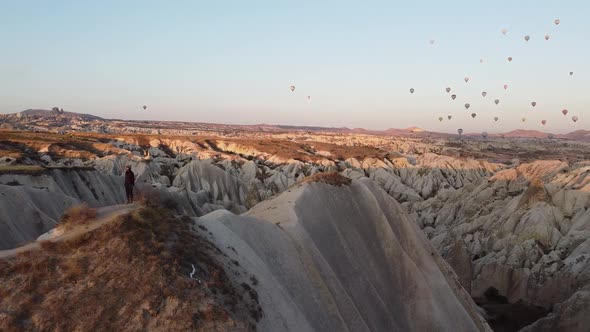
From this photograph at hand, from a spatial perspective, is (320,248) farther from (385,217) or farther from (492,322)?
(492,322)

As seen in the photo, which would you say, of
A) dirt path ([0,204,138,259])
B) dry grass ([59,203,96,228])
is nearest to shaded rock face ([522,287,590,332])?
dirt path ([0,204,138,259])

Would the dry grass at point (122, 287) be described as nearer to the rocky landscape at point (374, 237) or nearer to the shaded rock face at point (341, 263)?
the shaded rock face at point (341, 263)

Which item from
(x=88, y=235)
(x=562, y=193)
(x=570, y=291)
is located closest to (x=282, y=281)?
(x=88, y=235)

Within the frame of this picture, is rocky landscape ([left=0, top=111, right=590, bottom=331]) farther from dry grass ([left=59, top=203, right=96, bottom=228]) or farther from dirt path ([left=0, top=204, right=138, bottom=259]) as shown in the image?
dry grass ([left=59, top=203, right=96, bottom=228])

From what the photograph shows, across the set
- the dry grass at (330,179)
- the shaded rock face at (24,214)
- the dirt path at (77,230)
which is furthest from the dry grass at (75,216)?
the shaded rock face at (24,214)

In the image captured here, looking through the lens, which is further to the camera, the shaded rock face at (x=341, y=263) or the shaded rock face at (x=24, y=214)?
the shaded rock face at (x=24, y=214)
